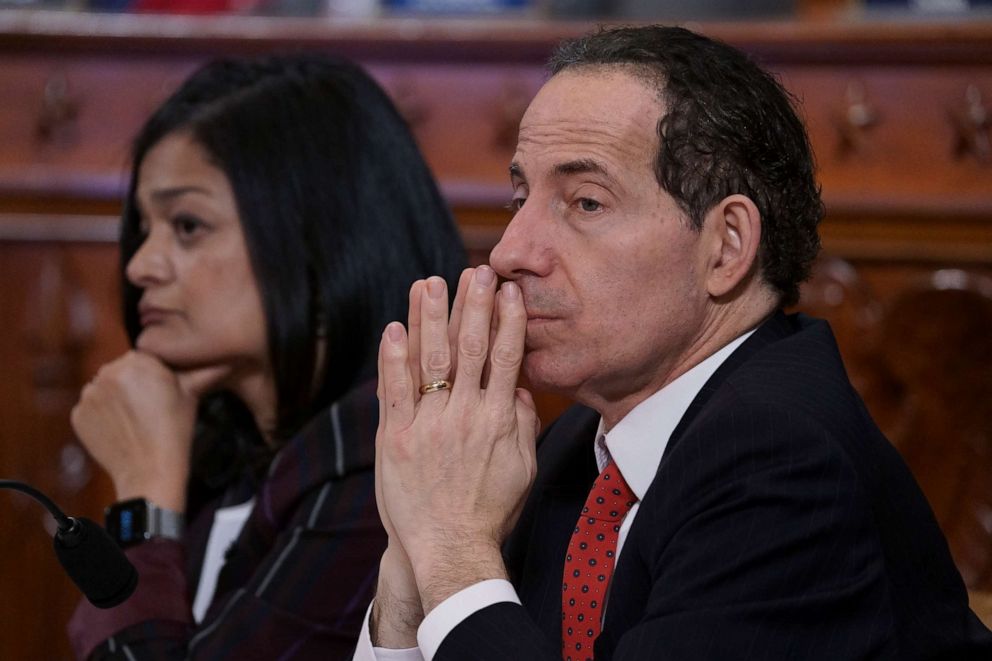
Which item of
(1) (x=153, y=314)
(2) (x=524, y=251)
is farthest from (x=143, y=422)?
(2) (x=524, y=251)

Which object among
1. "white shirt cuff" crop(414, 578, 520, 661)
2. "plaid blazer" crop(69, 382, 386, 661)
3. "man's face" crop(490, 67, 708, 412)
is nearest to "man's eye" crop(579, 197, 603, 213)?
"man's face" crop(490, 67, 708, 412)

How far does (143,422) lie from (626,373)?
951 mm

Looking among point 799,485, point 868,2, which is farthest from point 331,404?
point 868,2

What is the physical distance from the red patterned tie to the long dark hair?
63 centimetres

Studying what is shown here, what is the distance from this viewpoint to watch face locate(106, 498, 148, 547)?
1.88 m

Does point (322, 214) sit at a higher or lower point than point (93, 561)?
higher

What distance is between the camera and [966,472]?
2.47m

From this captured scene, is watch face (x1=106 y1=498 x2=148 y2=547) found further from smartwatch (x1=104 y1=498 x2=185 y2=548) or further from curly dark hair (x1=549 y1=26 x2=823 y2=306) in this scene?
curly dark hair (x1=549 y1=26 x2=823 y2=306)

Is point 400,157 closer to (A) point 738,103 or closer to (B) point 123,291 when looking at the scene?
(B) point 123,291

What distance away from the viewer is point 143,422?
6.66 ft

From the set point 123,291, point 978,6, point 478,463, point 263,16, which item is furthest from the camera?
point 263,16

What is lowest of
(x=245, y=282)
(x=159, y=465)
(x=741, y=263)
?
(x=159, y=465)

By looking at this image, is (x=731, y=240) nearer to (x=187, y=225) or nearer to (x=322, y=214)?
(x=322, y=214)

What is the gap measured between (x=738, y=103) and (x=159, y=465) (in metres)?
1.07
